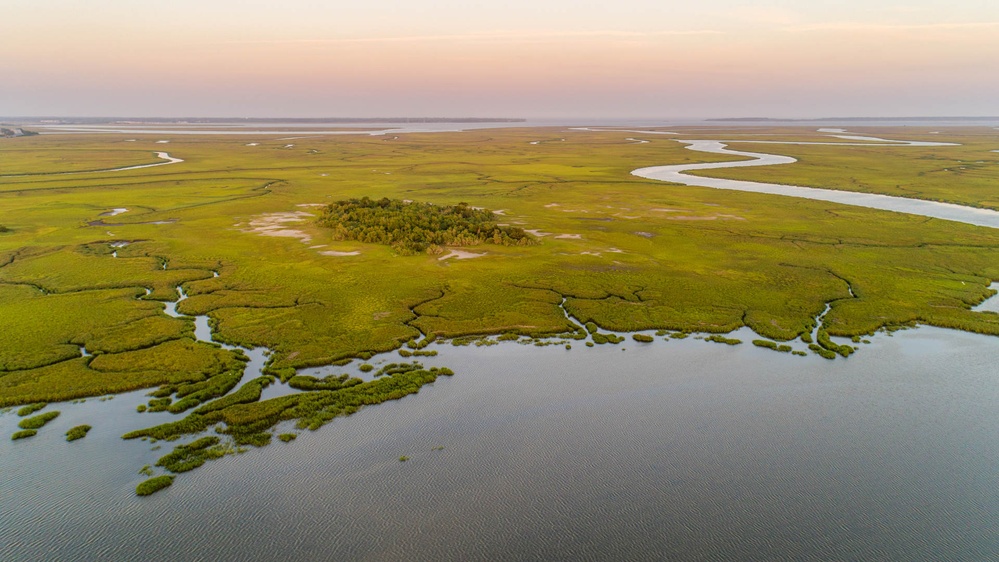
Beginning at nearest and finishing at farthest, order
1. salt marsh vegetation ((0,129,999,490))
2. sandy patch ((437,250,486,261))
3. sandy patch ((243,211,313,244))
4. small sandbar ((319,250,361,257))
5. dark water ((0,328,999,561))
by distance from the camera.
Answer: dark water ((0,328,999,561)) < salt marsh vegetation ((0,129,999,490)) < sandy patch ((437,250,486,261)) < small sandbar ((319,250,361,257)) < sandy patch ((243,211,313,244))

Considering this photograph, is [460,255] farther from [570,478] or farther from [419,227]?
[570,478]

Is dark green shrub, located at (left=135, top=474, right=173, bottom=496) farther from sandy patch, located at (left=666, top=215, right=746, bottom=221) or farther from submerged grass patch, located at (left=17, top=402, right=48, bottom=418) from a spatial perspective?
sandy patch, located at (left=666, top=215, right=746, bottom=221)

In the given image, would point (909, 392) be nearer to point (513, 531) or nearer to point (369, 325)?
point (513, 531)

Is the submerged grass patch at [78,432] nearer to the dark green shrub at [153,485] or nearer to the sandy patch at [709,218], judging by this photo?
the dark green shrub at [153,485]

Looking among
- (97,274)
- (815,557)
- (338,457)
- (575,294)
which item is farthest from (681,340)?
(97,274)

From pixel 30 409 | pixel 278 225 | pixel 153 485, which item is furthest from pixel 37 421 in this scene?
pixel 278 225

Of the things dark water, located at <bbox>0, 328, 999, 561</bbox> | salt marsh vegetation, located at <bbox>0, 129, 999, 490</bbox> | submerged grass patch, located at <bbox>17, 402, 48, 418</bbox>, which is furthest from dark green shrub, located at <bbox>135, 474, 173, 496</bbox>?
submerged grass patch, located at <bbox>17, 402, 48, 418</bbox>
